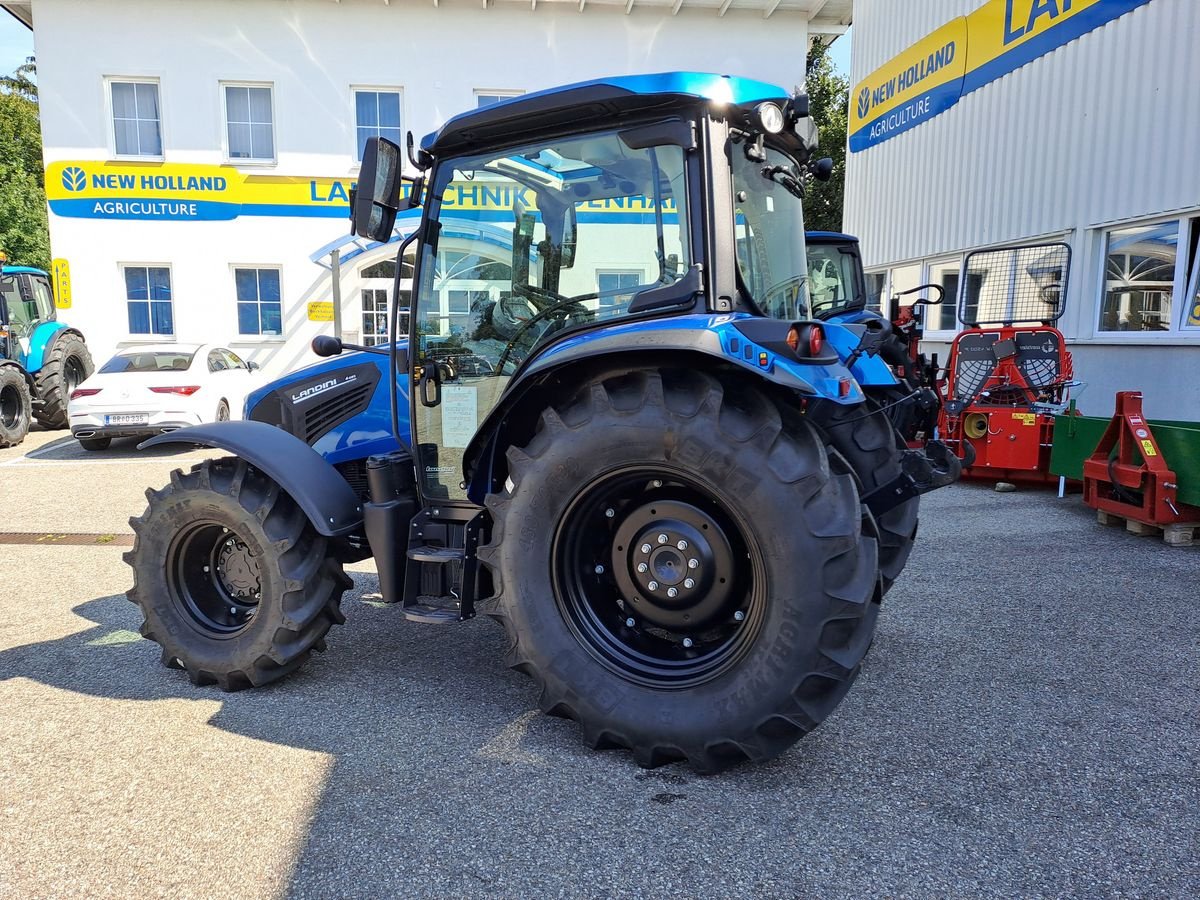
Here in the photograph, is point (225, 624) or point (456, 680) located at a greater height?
point (225, 624)

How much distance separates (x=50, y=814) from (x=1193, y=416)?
886cm

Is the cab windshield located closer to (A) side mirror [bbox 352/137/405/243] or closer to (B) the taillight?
(A) side mirror [bbox 352/137/405/243]

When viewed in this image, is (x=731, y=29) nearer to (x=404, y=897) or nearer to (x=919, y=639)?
(x=919, y=639)

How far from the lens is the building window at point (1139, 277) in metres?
8.02

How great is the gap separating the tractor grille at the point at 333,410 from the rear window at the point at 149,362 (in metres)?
8.34

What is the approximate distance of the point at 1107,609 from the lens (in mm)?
4445

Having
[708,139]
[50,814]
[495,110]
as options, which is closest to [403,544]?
[50,814]

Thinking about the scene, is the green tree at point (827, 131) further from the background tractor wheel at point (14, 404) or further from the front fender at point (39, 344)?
the background tractor wheel at point (14, 404)

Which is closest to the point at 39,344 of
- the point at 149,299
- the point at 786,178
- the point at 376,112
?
the point at 149,299

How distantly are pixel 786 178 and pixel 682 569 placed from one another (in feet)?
5.28

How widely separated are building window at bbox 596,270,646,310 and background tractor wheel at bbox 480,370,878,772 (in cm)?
31

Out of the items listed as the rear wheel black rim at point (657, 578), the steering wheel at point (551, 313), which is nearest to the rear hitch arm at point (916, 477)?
the rear wheel black rim at point (657, 578)

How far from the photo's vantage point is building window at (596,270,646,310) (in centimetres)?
295

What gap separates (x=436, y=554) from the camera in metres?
3.21
